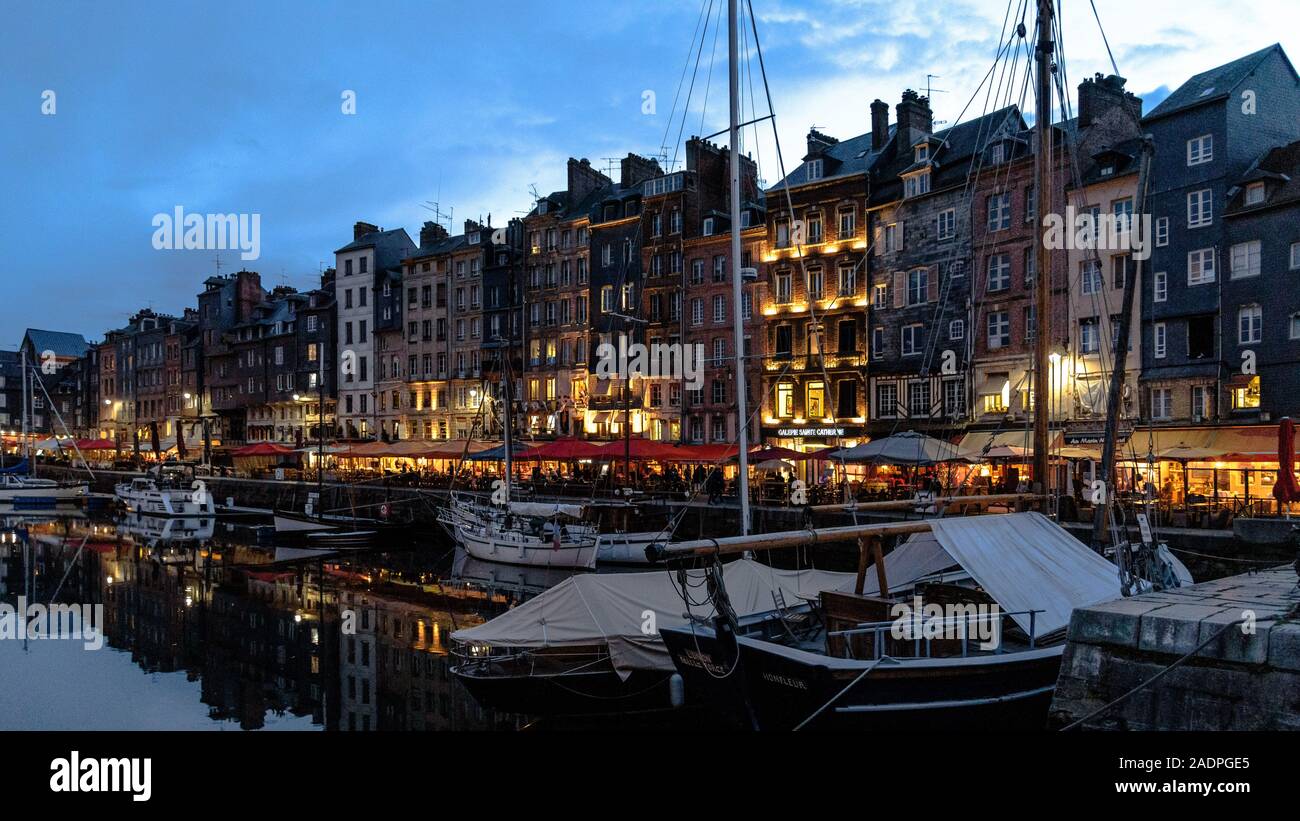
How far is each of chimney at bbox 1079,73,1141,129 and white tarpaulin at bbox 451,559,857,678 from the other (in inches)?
1377

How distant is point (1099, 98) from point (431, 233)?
2224 inches

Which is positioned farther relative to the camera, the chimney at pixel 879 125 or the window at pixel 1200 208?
the chimney at pixel 879 125

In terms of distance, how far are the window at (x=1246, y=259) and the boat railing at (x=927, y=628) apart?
3052 centimetres

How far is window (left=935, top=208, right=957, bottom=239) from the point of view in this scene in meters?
47.6

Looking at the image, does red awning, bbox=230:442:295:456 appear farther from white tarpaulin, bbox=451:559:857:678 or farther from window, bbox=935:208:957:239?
white tarpaulin, bbox=451:559:857:678

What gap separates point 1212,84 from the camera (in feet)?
129

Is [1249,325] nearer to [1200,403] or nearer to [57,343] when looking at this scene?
[1200,403]

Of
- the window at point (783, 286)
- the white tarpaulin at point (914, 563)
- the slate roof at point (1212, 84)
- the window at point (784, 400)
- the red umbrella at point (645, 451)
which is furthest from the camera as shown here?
the window at point (783, 286)

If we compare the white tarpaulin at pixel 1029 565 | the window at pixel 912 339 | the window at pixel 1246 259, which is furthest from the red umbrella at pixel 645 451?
the white tarpaulin at pixel 1029 565

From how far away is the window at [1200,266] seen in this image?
37.8 meters

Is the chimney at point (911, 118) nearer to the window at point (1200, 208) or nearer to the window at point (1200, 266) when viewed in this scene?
the window at point (1200, 208)

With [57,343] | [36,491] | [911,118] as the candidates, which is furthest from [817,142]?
[57,343]
